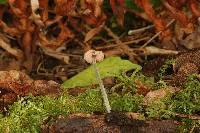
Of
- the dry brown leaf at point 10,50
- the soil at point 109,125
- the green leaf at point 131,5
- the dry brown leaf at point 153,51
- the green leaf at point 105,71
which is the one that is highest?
the green leaf at point 131,5

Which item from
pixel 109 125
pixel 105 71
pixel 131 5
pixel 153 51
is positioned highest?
pixel 131 5

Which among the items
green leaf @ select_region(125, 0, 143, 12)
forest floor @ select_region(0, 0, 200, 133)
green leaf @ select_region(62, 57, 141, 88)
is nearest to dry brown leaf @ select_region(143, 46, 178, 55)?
forest floor @ select_region(0, 0, 200, 133)

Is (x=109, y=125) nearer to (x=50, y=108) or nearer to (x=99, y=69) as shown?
(x=50, y=108)

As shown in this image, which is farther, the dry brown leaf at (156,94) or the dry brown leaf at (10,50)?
the dry brown leaf at (10,50)

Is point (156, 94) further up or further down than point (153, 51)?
further down

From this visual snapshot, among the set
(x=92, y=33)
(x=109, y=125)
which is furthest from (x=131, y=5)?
(x=109, y=125)

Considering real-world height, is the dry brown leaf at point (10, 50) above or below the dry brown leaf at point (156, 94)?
above

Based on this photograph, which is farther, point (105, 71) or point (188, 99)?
point (105, 71)

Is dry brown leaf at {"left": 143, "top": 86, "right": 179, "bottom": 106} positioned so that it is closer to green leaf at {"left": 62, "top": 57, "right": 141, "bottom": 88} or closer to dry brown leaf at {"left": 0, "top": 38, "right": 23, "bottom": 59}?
green leaf at {"left": 62, "top": 57, "right": 141, "bottom": 88}

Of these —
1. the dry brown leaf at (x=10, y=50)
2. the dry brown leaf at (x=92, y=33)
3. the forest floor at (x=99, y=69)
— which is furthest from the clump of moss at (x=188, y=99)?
the dry brown leaf at (x=10, y=50)

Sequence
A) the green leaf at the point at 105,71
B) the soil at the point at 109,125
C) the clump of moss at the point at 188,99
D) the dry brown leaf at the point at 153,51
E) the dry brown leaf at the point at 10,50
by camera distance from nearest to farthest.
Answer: the soil at the point at 109,125 → the clump of moss at the point at 188,99 → the green leaf at the point at 105,71 → the dry brown leaf at the point at 153,51 → the dry brown leaf at the point at 10,50

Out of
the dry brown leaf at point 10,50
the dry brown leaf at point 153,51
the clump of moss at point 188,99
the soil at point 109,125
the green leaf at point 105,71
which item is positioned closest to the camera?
the soil at point 109,125

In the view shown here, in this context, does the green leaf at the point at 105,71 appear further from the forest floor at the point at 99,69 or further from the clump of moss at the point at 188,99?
the clump of moss at the point at 188,99
